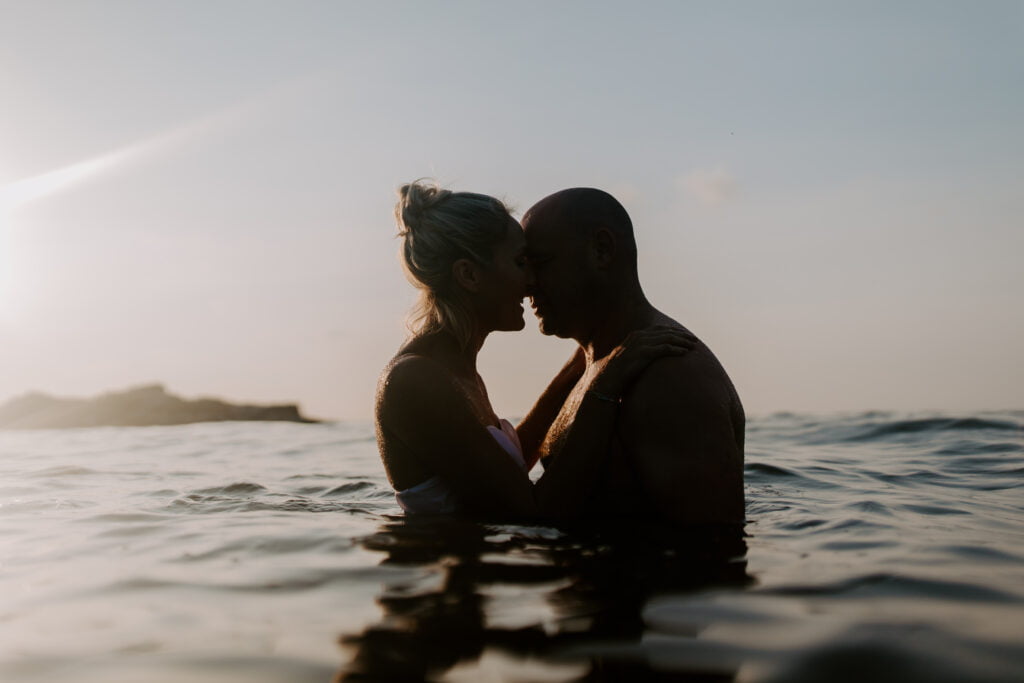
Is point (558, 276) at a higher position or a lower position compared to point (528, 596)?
higher

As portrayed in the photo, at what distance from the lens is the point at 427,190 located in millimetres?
5547

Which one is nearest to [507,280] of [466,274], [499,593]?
[466,274]

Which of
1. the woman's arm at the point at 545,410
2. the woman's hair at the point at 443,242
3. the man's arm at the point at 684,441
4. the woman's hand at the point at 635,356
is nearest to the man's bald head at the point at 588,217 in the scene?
the woman's hair at the point at 443,242

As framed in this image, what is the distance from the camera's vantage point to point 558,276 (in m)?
5.31

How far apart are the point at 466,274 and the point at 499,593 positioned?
239 centimetres

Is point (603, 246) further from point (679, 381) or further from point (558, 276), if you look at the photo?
point (679, 381)

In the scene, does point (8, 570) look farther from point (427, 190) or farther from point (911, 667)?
point (911, 667)

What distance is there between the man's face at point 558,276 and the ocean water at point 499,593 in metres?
1.29

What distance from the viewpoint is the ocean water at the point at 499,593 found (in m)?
2.69

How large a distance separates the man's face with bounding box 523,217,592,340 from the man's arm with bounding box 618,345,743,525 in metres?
0.91

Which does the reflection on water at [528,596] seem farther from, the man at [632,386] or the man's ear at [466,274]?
the man's ear at [466,274]

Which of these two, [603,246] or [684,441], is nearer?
[684,441]

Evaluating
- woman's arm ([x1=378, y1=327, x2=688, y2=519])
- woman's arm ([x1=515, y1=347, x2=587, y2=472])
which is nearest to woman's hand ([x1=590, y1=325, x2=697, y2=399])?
woman's arm ([x1=378, y1=327, x2=688, y2=519])

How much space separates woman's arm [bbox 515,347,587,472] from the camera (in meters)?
6.35
